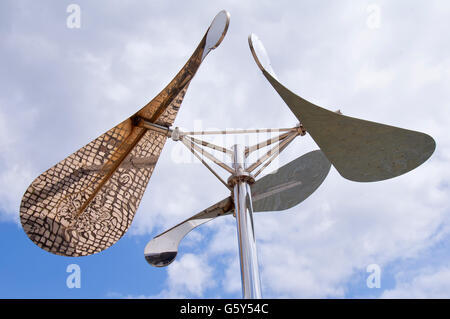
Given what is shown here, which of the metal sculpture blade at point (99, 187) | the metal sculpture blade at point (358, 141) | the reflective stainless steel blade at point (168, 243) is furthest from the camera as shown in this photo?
the reflective stainless steel blade at point (168, 243)

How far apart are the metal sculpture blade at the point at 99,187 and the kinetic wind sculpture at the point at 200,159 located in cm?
2

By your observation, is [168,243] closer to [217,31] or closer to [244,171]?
[244,171]

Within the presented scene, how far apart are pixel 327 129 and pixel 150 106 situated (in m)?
3.09

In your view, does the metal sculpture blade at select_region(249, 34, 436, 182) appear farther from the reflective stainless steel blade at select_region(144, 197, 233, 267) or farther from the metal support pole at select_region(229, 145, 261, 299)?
the reflective stainless steel blade at select_region(144, 197, 233, 267)

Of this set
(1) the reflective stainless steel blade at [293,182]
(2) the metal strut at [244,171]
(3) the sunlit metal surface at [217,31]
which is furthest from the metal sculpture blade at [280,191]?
Answer: (3) the sunlit metal surface at [217,31]

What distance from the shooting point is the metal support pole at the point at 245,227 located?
5.83 meters

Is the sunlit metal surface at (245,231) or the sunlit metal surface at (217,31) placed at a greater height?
the sunlit metal surface at (217,31)

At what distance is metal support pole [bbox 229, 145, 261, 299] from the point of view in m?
5.83

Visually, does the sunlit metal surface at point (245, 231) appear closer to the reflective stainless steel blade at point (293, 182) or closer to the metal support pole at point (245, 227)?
the metal support pole at point (245, 227)

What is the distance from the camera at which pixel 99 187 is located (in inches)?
331

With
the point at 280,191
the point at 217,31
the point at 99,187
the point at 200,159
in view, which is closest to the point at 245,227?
the point at 200,159
